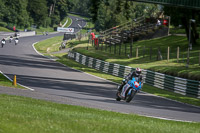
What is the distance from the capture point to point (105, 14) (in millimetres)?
89375

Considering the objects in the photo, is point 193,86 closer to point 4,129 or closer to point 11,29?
point 4,129

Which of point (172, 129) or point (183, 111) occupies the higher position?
point (172, 129)

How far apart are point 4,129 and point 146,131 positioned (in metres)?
3.41

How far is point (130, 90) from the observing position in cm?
1975

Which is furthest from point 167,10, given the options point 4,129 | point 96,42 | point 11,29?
point 11,29

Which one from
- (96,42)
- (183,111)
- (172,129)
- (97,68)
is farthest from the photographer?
(96,42)

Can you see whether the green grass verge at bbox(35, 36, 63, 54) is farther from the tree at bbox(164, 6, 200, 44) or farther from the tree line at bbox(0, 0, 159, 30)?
the tree at bbox(164, 6, 200, 44)

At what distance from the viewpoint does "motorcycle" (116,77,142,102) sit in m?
19.2

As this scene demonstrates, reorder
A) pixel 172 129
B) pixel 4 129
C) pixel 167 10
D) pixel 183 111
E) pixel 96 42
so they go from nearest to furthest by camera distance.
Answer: pixel 4 129, pixel 172 129, pixel 183 111, pixel 167 10, pixel 96 42

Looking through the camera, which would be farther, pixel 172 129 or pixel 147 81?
pixel 147 81

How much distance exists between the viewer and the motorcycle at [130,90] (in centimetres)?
1918

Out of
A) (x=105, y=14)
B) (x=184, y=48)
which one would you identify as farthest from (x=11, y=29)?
(x=184, y=48)

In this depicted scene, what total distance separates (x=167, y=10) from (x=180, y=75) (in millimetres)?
17251

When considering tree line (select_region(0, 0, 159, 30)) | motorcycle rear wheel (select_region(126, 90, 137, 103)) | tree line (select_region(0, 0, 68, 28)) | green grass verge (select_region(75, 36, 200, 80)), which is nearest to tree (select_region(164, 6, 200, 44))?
green grass verge (select_region(75, 36, 200, 80))
